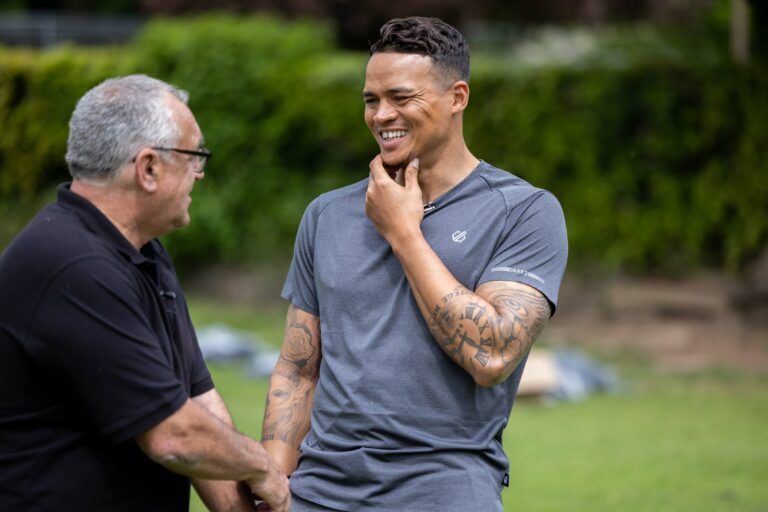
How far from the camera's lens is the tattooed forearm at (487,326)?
305cm

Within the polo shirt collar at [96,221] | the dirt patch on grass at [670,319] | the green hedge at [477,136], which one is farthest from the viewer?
the green hedge at [477,136]

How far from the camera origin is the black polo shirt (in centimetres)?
274

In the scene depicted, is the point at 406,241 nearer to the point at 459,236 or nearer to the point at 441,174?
the point at 459,236

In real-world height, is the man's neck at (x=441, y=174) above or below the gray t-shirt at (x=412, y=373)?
above

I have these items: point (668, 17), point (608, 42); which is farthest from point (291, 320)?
point (668, 17)

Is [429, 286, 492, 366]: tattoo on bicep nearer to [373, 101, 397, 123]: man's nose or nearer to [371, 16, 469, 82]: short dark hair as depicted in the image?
[373, 101, 397, 123]: man's nose

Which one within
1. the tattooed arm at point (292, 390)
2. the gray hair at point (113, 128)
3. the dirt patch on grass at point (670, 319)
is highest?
the gray hair at point (113, 128)

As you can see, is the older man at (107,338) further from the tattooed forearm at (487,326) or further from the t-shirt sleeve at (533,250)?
the t-shirt sleeve at (533,250)

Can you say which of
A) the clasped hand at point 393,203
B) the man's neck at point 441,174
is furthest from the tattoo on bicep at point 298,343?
the man's neck at point 441,174

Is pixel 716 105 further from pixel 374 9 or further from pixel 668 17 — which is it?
pixel 374 9

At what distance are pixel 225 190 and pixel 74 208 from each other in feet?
40.9

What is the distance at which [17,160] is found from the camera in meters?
16.1

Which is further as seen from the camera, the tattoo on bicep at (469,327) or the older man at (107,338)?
the tattoo on bicep at (469,327)

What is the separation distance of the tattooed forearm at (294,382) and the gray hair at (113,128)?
79 cm
